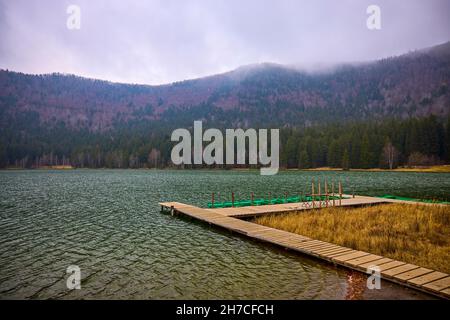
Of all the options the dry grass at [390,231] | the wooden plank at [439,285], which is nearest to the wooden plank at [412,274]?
the wooden plank at [439,285]

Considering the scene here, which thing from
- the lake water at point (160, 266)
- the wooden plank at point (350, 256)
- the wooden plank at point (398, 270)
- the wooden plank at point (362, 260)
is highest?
Result: the wooden plank at point (398, 270)

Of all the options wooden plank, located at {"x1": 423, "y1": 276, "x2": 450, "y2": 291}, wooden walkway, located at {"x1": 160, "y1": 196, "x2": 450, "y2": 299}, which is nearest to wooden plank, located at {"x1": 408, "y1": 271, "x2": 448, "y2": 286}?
wooden walkway, located at {"x1": 160, "y1": 196, "x2": 450, "y2": 299}

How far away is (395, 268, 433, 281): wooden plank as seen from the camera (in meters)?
10.6

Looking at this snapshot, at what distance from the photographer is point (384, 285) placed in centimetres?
1062

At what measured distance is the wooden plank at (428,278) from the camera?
1009cm

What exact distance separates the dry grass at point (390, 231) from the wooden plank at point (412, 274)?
107cm

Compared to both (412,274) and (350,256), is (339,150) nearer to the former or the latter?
(350,256)

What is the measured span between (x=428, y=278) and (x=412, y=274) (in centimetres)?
50

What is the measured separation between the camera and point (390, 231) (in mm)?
17750

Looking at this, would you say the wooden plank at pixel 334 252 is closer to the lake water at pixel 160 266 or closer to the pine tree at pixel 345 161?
the lake water at pixel 160 266

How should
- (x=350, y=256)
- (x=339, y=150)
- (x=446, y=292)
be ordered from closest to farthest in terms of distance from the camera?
1. (x=446, y=292)
2. (x=350, y=256)
3. (x=339, y=150)

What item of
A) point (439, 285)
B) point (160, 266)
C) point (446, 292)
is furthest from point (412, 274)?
point (160, 266)

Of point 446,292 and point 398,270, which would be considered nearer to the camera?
point 446,292
